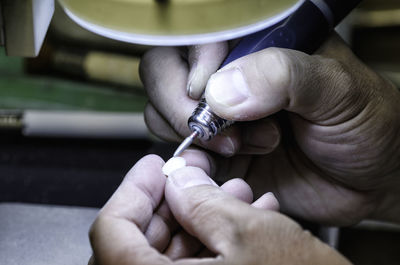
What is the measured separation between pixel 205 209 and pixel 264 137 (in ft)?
0.94

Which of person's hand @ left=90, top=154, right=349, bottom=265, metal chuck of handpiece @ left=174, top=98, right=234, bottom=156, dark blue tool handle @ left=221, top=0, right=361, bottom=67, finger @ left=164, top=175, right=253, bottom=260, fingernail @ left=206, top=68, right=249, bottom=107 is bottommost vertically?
finger @ left=164, top=175, right=253, bottom=260

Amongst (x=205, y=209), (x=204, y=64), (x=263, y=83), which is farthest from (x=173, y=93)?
(x=205, y=209)

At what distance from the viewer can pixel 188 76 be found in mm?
803

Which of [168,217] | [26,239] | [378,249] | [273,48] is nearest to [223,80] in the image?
[273,48]

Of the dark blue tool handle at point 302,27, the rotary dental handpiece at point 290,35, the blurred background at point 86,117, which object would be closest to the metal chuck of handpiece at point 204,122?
the rotary dental handpiece at point 290,35

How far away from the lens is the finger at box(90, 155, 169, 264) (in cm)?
51

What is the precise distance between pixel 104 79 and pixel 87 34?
0.58ft

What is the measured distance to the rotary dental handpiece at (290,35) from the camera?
0.66 meters

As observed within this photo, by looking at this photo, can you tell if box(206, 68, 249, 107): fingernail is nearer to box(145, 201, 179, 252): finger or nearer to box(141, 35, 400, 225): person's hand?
Result: box(141, 35, 400, 225): person's hand

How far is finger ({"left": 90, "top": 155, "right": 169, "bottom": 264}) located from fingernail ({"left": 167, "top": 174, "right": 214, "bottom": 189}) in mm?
36

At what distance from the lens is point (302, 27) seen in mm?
696

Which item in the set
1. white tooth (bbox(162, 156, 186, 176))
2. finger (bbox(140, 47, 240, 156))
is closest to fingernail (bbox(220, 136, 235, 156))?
finger (bbox(140, 47, 240, 156))

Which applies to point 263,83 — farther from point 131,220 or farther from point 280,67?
point 131,220

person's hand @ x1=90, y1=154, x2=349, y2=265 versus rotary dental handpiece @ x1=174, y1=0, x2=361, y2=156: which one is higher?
rotary dental handpiece @ x1=174, y1=0, x2=361, y2=156
